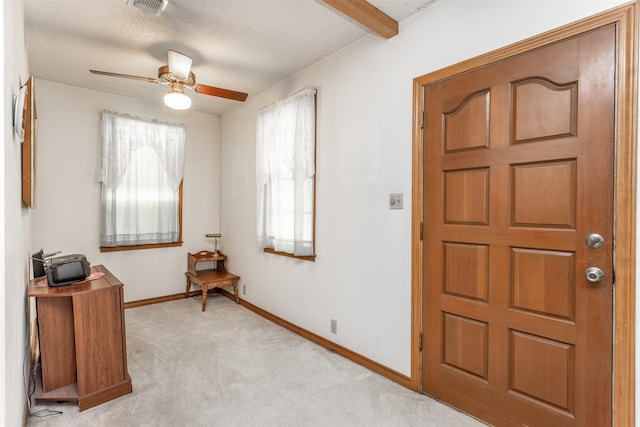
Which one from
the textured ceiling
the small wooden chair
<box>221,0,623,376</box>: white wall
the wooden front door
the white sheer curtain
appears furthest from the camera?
the small wooden chair

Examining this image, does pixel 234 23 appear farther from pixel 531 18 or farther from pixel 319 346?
pixel 319 346

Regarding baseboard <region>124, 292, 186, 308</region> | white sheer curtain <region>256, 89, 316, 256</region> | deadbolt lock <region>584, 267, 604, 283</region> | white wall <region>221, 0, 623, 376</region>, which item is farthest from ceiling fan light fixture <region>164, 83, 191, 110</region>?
deadbolt lock <region>584, 267, 604, 283</region>

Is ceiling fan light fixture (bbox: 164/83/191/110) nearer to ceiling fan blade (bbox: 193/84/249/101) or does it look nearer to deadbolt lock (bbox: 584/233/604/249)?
ceiling fan blade (bbox: 193/84/249/101)

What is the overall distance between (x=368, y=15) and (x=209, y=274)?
3587 millimetres

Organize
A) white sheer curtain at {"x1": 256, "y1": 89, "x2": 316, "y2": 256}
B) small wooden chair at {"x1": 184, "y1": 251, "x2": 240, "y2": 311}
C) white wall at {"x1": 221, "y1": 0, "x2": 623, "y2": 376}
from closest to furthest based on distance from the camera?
white wall at {"x1": 221, "y1": 0, "x2": 623, "y2": 376}
white sheer curtain at {"x1": 256, "y1": 89, "x2": 316, "y2": 256}
small wooden chair at {"x1": 184, "y1": 251, "x2": 240, "y2": 311}

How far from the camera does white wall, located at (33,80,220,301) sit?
3.57 metres

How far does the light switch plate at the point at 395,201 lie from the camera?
231cm

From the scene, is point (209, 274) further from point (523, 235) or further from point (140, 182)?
point (523, 235)

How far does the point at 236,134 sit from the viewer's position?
444cm

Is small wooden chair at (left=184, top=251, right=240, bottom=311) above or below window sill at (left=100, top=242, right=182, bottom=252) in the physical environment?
below

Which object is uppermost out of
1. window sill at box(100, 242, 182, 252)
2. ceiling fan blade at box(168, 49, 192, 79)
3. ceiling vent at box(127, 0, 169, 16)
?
ceiling vent at box(127, 0, 169, 16)

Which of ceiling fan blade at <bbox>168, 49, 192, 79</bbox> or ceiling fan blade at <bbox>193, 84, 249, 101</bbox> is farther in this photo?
ceiling fan blade at <bbox>193, 84, 249, 101</bbox>

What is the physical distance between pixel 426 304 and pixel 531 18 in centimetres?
173

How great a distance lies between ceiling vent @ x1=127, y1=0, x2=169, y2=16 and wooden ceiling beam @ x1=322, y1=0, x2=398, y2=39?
3.54ft
